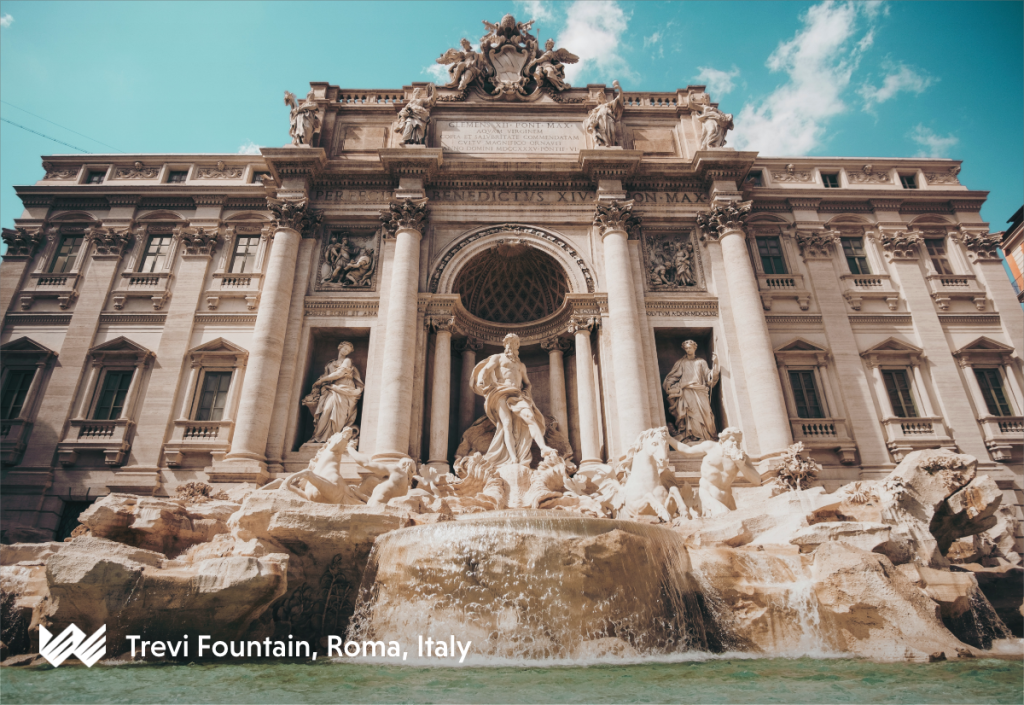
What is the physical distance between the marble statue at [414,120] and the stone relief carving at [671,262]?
28.3ft

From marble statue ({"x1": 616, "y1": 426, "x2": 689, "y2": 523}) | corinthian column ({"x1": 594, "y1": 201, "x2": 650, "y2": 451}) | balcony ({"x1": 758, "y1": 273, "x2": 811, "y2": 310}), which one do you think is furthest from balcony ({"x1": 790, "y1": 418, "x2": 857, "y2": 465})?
marble statue ({"x1": 616, "y1": 426, "x2": 689, "y2": 523})

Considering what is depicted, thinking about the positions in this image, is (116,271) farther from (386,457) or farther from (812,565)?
(812,565)

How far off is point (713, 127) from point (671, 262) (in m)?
5.18

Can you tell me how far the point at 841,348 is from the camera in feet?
60.5

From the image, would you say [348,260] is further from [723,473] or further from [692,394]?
[723,473]

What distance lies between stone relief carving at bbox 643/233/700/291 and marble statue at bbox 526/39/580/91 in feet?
23.7

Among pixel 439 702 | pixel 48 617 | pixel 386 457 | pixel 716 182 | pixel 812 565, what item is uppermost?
pixel 716 182

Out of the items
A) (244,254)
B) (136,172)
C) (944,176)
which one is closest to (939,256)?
(944,176)

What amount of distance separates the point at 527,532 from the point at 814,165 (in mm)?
20130

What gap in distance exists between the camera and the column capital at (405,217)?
1880cm

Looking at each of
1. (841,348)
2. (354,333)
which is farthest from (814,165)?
(354,333)

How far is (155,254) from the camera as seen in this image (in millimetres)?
19969

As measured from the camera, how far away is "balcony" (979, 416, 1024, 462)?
Result: 17.1 m

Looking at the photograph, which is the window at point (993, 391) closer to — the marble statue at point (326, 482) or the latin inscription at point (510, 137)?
the latin inscription at point (510, 137)
